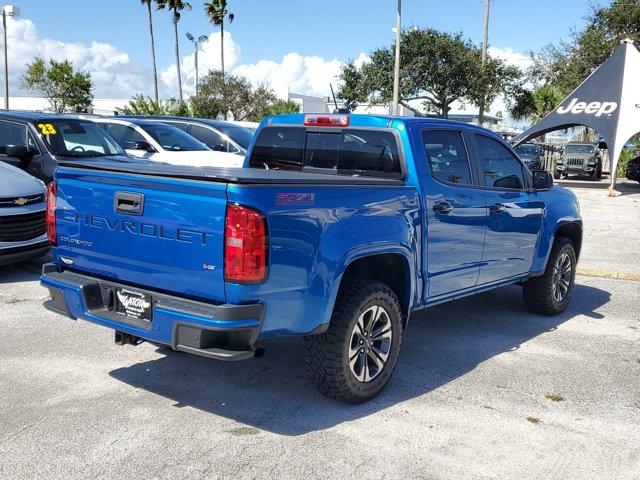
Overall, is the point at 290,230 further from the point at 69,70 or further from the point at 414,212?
the point at 69,70

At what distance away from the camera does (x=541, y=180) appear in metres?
6.44

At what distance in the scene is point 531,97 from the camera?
1688 inches

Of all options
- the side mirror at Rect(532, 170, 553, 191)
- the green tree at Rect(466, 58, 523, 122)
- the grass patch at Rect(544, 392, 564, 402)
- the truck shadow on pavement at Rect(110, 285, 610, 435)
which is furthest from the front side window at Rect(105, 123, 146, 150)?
the green tree at Rect(466, 58, 523, 122)

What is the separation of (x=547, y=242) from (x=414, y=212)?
94.4 inches

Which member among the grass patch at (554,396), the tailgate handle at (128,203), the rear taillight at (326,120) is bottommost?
the grass patch at (554,396)

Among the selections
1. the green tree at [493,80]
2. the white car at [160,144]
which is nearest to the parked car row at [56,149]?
the white car at [160,144]

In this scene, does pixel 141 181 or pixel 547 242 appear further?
pixel 547 242

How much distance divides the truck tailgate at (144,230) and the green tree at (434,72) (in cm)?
3833

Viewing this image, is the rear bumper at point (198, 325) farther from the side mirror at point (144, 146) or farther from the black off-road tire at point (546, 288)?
the side mirror at point (144, 146)

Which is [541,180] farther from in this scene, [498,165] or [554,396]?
[554,396]

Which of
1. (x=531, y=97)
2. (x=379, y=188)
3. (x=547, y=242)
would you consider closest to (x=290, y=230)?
(x=379, y=188)

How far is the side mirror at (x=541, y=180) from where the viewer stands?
6.42 m

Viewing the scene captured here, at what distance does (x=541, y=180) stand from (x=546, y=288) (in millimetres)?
1118

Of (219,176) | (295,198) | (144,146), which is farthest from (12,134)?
(295,198)
